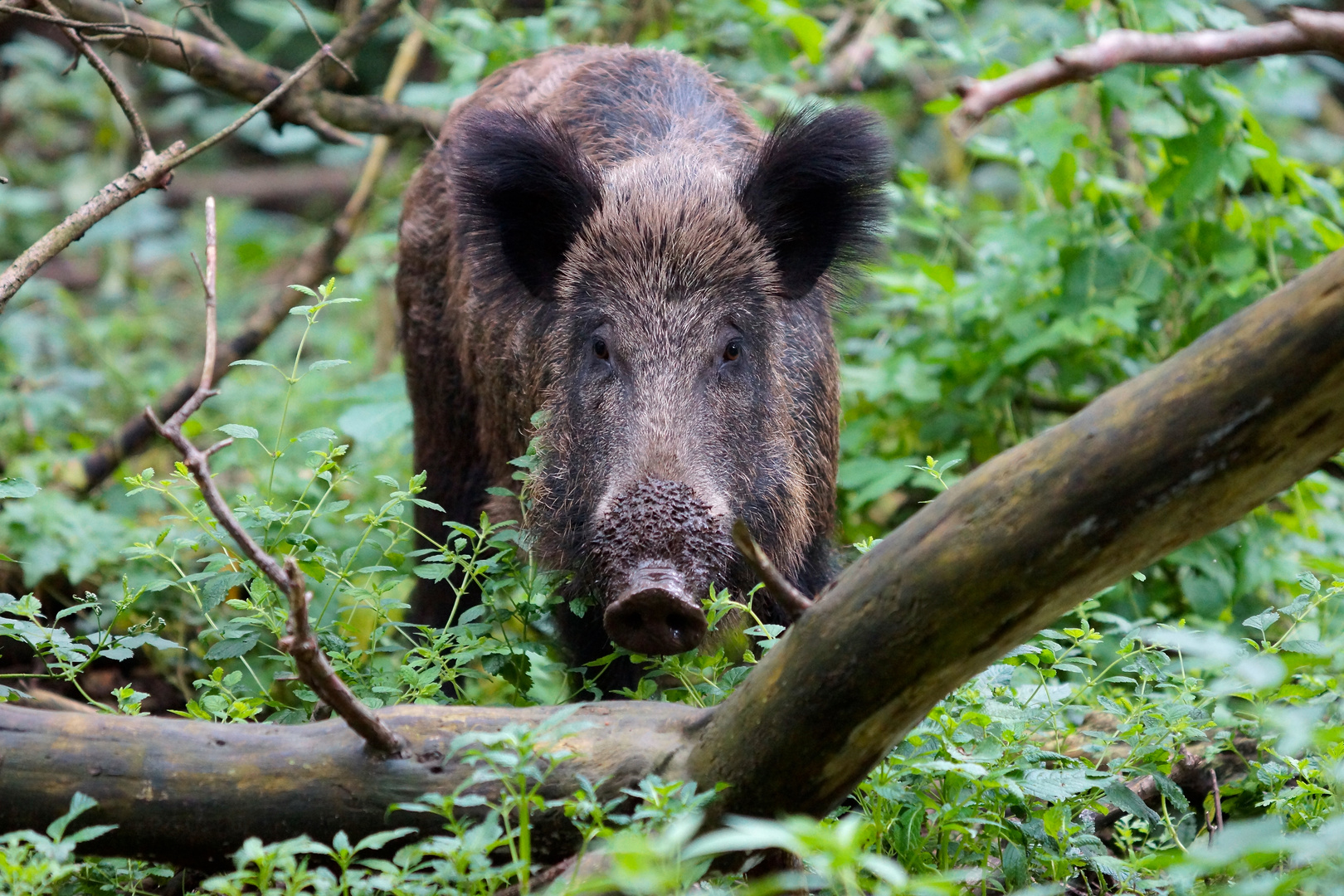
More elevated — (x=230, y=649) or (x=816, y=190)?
(x=816, y=190)

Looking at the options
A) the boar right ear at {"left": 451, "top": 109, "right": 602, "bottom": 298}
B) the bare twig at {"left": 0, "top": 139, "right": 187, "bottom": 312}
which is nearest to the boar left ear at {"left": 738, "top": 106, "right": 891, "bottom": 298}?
the boar right ear at {"left": 451, "top": 109, "right": 602, "bottom": 298}

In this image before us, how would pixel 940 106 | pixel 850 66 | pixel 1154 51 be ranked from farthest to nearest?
pixel 850 66, pixel 940 106, pixel 1154 51

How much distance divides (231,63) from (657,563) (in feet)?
10.7

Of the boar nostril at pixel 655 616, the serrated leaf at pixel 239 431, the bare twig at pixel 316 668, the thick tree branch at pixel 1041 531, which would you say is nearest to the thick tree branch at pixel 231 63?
the serrated leaf at pixel 239 431

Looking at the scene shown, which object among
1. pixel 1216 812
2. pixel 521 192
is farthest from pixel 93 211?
pixel 1216 812

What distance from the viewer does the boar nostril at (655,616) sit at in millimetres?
3336

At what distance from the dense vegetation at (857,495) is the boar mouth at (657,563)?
125 millimetres

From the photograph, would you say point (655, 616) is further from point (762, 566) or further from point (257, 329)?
point (257, 329)

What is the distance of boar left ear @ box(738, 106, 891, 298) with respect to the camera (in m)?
4.31

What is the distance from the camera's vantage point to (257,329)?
6.44m

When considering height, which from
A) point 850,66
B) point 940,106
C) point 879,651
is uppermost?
point 850,66

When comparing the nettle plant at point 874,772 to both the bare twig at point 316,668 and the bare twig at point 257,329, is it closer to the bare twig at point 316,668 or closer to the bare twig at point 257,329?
the bare twig at point 316,668

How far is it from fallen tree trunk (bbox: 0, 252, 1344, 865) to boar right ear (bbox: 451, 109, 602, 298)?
2.28 m

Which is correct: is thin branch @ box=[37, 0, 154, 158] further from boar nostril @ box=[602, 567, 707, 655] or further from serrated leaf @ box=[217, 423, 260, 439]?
boar nostril @ box=[602, 567, 707, 655]
